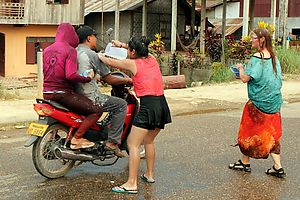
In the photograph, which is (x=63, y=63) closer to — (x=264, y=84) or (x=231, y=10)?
(x=264, y=84)

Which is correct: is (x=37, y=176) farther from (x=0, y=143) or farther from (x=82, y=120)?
(x=0, y=143)

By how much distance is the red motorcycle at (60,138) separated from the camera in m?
5.95

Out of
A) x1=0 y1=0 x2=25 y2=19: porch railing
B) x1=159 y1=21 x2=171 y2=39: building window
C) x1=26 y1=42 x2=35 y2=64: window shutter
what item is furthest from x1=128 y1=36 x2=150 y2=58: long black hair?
x1=159 y1=21 x2=171 y2=39: building window

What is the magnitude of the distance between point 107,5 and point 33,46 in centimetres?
451

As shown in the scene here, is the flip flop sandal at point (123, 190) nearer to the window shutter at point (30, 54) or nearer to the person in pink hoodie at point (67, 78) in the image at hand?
the person in pink hoodie at point (67, 78)

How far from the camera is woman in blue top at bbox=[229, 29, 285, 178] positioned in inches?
255

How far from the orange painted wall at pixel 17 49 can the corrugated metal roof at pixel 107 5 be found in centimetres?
343

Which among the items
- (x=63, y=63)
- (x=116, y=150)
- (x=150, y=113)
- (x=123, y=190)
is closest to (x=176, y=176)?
(x=116, y=150)

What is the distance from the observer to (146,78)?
575cm

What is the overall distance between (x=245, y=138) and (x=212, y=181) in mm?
808

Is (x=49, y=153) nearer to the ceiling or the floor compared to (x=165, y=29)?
nearer to the floor

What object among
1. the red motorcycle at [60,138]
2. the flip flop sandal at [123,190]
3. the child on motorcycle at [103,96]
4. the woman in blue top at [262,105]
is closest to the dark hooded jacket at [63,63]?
the child on motorcycle at [103,96]

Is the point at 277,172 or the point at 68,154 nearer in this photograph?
the point at 68,154

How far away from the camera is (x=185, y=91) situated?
50.2ft
